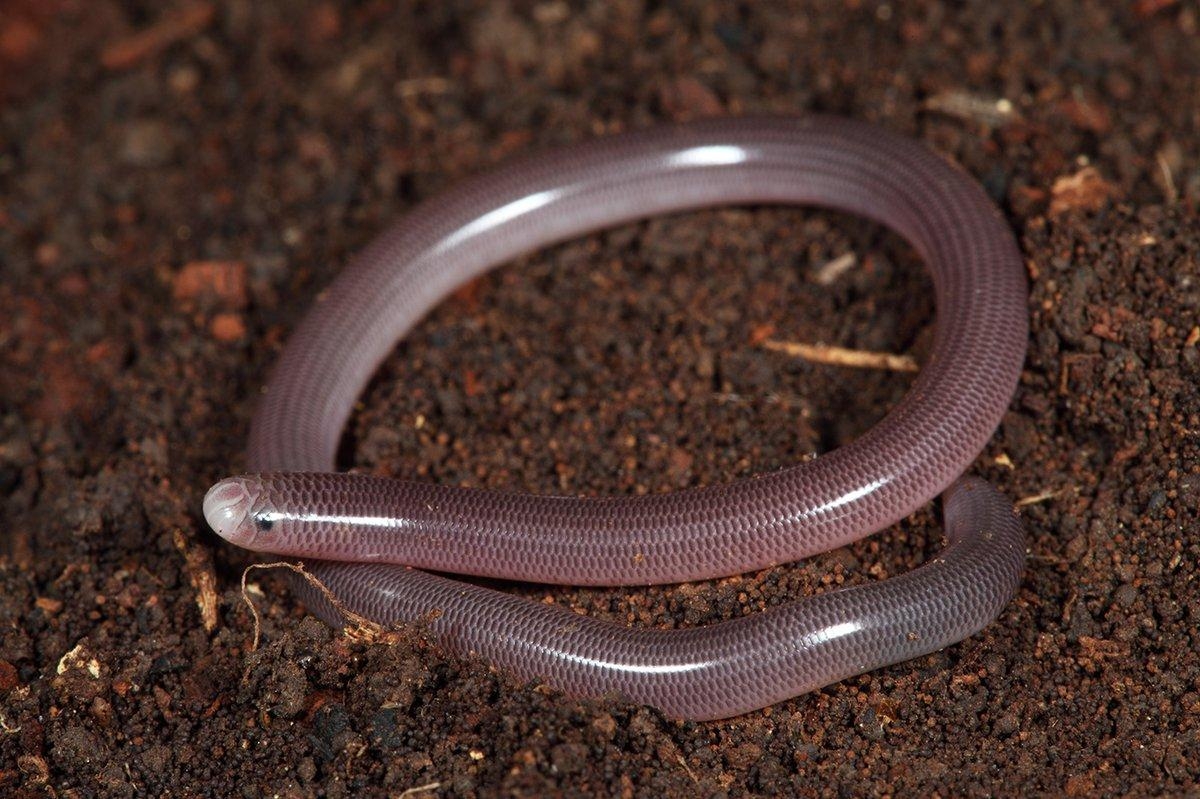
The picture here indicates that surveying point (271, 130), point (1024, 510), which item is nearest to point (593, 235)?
point (271, 130)

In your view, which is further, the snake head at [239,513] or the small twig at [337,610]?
the snake head at [239,513]

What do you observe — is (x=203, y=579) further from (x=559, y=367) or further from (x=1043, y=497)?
(x=1043, y=497)

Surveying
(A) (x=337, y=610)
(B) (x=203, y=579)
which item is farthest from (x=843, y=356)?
(B) (x=203, y=579)

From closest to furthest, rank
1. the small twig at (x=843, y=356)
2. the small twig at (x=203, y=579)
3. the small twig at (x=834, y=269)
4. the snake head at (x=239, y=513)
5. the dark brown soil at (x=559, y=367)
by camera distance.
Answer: the dark brown soil at (x=559, y=367) < the snake head at (x=239, y=513) < the small twig at (x=203, y=579) < the small twig at (x=843, y=356) < the small twig at (x=834, y=269)

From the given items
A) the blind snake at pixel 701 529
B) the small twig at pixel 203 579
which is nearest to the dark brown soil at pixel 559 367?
the small twig at pixel 203 579

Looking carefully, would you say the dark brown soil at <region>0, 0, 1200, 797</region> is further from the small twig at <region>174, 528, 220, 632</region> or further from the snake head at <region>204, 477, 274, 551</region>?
the snake head at <region>204, 477, 274, 551</region>

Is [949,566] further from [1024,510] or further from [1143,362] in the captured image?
[1143,362]

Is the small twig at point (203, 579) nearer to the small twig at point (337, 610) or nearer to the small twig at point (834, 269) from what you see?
the small twig at point (337, 610)
